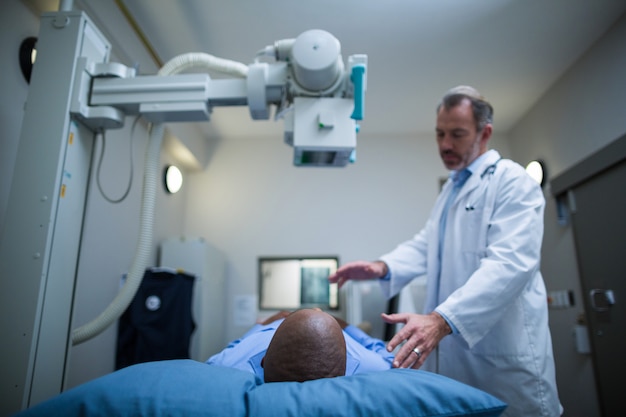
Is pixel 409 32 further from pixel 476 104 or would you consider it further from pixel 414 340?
pixel 414 340

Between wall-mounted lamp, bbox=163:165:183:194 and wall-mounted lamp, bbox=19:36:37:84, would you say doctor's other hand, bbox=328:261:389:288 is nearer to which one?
wall-mounted lamp, bbox=19:36:37:84

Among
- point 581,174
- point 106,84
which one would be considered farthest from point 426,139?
point 106,84

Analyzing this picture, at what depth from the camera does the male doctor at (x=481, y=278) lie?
0.92 metres

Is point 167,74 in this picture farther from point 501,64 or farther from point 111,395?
point 501,64

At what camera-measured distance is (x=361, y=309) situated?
301cm

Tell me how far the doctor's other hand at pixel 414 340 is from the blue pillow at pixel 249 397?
219 mm

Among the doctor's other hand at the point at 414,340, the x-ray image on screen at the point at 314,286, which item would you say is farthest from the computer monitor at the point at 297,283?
the doctor's other hand at the point at 414,340

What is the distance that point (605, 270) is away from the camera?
6.53ft

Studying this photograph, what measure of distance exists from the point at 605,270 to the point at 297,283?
7.03ft

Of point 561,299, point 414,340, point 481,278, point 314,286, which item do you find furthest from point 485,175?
point 314,286

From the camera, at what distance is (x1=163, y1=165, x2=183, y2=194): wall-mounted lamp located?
2998 millimetres

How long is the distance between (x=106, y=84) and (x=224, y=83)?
339mm

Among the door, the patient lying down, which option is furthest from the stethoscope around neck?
the door

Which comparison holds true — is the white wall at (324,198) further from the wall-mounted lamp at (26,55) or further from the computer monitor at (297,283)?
the wall-mounted lamp at (26,55)
